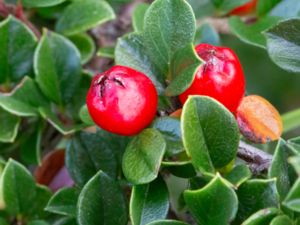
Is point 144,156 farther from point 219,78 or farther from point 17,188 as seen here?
point 17,188

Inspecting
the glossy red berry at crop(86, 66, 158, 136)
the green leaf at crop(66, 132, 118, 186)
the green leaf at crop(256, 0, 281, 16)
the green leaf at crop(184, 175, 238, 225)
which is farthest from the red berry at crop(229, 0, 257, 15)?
the green leaf at crop(184, 175, 238, 225)

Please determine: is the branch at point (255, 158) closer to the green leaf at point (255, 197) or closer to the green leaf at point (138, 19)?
the green leaf at point (255, 197)

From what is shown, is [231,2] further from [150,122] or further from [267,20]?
[150,122]

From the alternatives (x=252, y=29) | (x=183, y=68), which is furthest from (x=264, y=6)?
(x=183, y=68)

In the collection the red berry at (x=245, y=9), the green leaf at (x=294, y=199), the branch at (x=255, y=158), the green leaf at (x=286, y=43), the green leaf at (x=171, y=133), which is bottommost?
the red berry at (x=245, y=9)

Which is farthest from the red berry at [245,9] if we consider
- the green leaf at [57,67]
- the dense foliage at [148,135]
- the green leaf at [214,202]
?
the green leaf at [214,202]

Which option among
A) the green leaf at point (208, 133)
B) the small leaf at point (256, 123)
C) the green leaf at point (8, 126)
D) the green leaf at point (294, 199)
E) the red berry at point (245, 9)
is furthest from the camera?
the red berry at point (245, 9)

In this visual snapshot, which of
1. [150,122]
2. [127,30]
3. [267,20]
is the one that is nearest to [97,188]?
[150,122]
